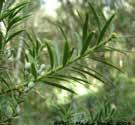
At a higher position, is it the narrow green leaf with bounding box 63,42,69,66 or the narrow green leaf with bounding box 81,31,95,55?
the narrow green leaf with bounding box 81,31,95,55

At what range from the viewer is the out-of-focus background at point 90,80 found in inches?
49.7

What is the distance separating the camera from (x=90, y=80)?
220 cm

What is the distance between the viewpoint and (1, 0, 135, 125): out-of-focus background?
1.26 m

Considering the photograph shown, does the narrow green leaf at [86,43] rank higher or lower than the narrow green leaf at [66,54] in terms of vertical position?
higher

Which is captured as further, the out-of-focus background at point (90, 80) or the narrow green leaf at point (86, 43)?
the out-of-focus background at point (90, 80)

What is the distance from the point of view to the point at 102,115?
1.39 m

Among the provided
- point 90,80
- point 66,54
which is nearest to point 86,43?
point 66,54

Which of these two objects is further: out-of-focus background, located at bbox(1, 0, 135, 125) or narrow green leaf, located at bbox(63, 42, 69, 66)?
out-of-focus background, located at bbox(1, 0, 135, 125)

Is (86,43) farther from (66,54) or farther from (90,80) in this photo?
(90,80)

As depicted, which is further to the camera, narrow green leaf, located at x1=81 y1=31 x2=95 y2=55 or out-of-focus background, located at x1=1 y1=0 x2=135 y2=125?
Answer: out-of-focus background, located at x1=1 y1=0 x2=135 y2=125

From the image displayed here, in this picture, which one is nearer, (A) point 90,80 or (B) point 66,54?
(B) point 66,54

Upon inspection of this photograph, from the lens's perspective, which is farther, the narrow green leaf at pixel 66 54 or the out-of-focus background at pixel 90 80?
A: the out-of-focus background at pixel 90 80

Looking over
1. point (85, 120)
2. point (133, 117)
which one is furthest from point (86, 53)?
point (133, 117)

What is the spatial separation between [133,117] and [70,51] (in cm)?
134
